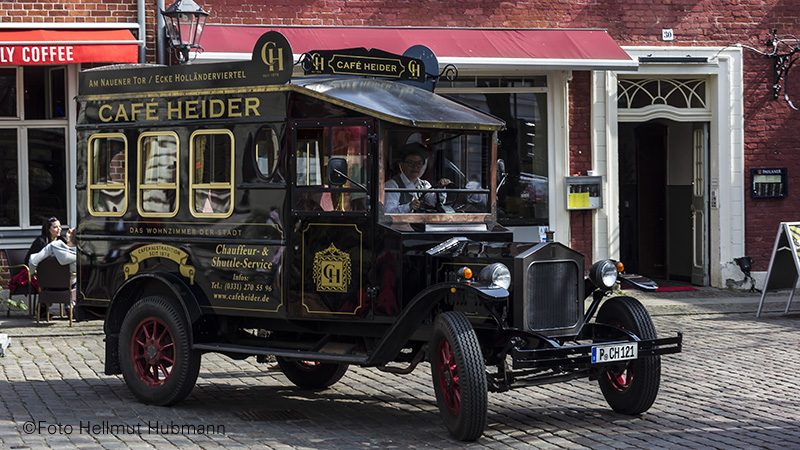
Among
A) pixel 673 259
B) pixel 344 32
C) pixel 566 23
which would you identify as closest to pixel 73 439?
pixel 344 32

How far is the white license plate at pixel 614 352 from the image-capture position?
23.0 ft

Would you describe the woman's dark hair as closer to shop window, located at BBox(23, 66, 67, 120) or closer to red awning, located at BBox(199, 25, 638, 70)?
shop window, located at BBox(23, 66, 67, 120)

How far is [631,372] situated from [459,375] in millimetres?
1535

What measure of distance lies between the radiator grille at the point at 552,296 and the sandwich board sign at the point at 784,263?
6870mm

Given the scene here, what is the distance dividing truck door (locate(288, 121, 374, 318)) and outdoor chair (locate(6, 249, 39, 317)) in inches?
252

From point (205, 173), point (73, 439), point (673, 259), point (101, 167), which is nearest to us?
point (73, 439)

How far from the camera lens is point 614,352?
7.08m

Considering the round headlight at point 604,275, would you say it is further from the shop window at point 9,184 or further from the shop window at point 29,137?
the shop window at point 9,184

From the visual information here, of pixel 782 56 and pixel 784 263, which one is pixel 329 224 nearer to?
pixel 784 263

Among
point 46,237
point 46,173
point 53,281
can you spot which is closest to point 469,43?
point 46,173

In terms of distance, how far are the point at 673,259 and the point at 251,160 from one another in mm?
10760

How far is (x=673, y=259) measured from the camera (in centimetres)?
1731

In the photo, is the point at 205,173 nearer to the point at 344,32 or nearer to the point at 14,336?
the point at 14,336

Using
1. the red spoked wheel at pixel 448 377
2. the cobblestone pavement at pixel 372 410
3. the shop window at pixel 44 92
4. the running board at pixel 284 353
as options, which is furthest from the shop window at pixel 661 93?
the red spoked wheel at pixel 448 377
